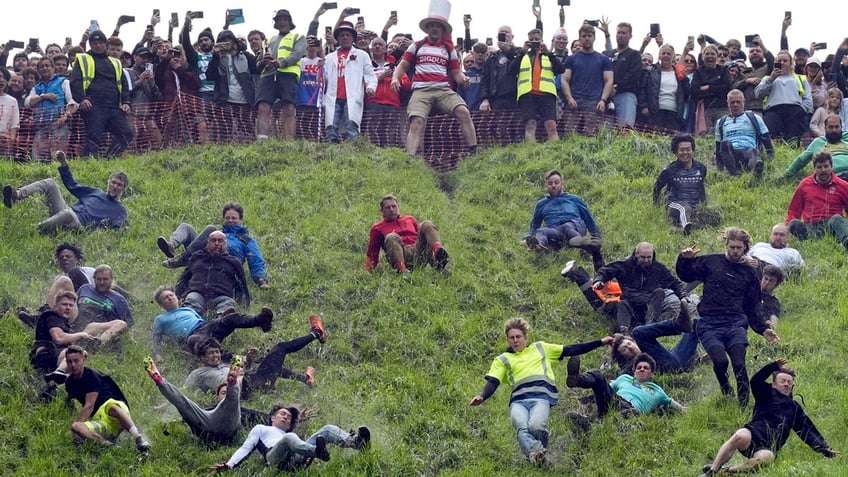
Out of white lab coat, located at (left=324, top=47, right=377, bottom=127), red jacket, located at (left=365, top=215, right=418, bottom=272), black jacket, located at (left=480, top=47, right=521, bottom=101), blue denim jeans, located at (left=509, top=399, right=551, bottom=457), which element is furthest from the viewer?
black jacket, located at (left=480, top=47, right=521, bottom=101)

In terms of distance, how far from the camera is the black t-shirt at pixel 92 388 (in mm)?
15250

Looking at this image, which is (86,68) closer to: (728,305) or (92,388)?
(92,388)

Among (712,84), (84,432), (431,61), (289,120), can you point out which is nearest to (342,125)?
(289,120)

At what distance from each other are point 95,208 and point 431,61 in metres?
5.89

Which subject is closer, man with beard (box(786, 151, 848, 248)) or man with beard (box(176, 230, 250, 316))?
man with beard (box(176, 230, 250, 316))

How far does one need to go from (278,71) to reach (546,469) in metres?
11.0

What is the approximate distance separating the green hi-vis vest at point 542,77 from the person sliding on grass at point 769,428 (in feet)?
33.8

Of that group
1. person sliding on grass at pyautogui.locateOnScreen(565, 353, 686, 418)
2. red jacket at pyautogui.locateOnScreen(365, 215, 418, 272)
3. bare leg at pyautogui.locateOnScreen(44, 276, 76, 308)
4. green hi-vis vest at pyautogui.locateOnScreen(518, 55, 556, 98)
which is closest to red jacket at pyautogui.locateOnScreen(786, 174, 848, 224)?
person sliding on grass at pyautogui.locateOnScreen(565, 353, 686, 418)

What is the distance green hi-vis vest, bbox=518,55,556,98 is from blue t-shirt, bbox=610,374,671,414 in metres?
8.91

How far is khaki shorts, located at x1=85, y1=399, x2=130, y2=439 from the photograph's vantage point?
49.5 feet

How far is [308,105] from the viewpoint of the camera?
24.5m

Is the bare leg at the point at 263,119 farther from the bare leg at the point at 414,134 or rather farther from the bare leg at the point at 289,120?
the bare leg at the point at 414,134

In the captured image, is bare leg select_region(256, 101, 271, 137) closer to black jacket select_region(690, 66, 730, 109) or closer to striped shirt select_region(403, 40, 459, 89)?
striped shirt select_region(403, 40, 459, 89)

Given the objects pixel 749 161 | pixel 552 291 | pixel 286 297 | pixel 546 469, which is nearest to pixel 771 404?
pixel 546 469
